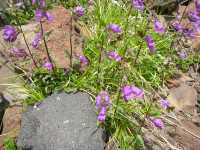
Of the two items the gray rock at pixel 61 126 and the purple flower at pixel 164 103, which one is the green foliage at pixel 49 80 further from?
the purple flower at pixel 164 103

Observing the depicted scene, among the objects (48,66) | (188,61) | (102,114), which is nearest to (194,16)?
(188,61)

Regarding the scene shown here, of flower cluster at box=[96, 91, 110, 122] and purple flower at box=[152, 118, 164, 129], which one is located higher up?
flower cluster at box=[96, 91, 110, 122]

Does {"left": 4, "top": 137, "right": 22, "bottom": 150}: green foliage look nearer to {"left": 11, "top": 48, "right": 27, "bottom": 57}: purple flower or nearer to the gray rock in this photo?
the gray rock

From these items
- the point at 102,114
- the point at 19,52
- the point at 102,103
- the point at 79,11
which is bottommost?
the point at 102,114

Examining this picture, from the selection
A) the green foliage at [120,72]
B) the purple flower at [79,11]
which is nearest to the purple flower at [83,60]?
the green foliage at [120,72]

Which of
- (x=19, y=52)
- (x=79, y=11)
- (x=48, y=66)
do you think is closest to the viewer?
(x=79, y=11)

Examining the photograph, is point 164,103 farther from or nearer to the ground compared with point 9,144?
farther from the ground

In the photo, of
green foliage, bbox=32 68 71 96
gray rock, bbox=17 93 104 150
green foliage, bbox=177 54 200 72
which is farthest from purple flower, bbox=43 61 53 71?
green foliage, bbox=177 54 200 72

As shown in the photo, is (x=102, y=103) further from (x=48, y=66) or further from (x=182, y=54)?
(x=182, y=54)
